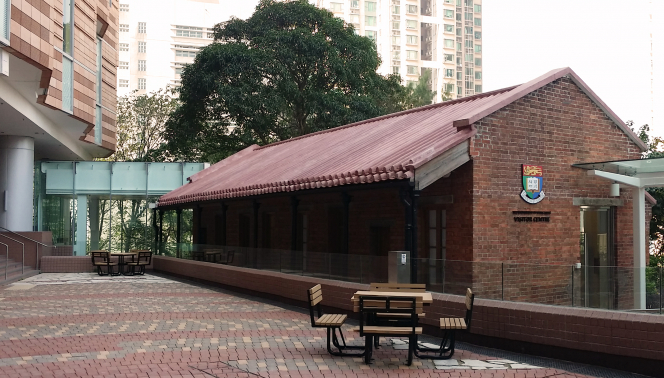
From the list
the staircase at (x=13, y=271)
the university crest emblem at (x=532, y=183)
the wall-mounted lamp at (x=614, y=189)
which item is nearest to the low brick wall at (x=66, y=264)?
the staircase at (x=13, y=271)

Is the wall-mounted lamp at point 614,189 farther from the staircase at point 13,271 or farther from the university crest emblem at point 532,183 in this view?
the staircase at point 13,271

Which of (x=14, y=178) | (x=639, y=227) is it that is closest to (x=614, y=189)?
(x=639, y=227)

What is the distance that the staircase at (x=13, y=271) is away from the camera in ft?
80.4

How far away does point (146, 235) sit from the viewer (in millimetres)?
36219

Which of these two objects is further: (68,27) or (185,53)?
(185,53)

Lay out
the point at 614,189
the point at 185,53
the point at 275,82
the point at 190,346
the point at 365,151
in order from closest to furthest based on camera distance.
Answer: the point at 190,346, the point at 614,189, the point at 365,151, the point at 275,82, the point at 185,53

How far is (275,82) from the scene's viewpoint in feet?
141

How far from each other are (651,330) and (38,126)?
23.6 m

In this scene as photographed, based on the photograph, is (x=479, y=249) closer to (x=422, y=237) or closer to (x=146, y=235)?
(x=422, y=237)

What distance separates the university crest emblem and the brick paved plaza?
4653mm

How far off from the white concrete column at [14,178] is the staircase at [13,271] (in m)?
2.32

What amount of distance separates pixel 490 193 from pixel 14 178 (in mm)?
21559

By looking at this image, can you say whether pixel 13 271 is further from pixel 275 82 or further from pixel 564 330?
pixel 564 330

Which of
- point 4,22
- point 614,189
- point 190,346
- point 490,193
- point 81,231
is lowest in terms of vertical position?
point 190,346
